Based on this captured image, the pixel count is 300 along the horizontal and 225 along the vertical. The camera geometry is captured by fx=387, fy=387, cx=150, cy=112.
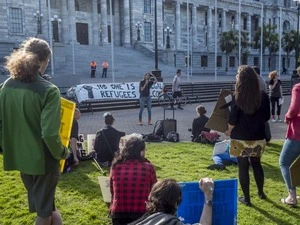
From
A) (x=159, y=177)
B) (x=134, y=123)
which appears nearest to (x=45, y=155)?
(x=159, y=177)

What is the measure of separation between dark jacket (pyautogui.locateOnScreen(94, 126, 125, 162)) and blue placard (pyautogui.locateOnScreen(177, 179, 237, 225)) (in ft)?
11.9

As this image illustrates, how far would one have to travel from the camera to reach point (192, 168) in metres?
7.19

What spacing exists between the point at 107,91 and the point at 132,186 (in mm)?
15977

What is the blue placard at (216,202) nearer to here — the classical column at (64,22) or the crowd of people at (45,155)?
the crowd of people at (45,155)

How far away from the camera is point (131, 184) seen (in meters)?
3.54

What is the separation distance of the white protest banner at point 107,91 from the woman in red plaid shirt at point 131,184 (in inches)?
564

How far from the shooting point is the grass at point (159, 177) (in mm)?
4852

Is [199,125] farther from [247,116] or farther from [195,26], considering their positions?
[195,26]

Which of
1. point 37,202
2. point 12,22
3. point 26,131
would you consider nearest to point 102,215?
point 37,202

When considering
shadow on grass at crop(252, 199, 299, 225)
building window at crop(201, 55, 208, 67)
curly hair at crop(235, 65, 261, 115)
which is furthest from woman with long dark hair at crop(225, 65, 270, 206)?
building window at crop(201, 55, 208, 67)

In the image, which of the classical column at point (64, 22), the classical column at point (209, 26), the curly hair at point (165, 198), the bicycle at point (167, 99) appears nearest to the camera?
the curly hair at point (165, 198)

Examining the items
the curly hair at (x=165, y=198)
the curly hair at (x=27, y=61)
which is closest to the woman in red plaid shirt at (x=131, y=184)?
the curly hair at (x=165, y=198)

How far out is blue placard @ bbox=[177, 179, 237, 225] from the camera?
11.7 feet

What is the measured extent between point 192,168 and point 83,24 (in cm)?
4270
